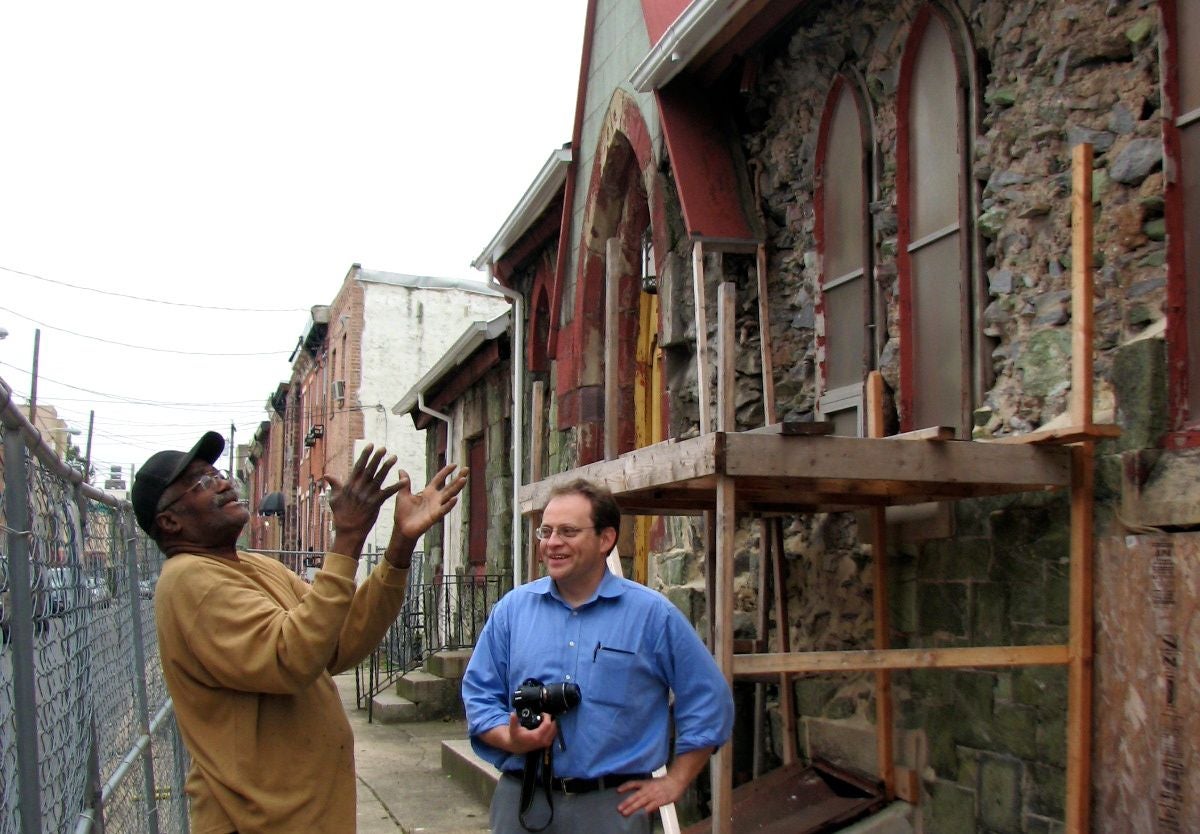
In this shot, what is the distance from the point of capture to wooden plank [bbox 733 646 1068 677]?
15.6ft

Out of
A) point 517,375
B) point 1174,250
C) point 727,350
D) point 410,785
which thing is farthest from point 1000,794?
point 517,375

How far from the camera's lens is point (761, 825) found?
5996 mm

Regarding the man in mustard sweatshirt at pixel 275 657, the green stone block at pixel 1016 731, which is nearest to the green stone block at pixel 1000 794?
the green stone block at pixel 1016 731

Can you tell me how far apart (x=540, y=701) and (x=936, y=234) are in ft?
12.1

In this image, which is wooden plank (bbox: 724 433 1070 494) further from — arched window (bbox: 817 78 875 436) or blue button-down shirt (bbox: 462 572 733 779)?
arched window (bbox: 817 78 875 436)

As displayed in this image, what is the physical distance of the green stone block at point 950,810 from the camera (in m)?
5.46

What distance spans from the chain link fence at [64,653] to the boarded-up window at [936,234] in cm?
367

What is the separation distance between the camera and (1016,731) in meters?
5.19

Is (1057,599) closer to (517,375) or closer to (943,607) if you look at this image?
(943,607)

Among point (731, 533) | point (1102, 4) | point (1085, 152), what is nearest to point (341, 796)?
point (731, 533)

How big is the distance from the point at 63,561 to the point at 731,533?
2.38m

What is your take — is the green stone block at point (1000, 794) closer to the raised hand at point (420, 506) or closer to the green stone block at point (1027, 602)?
the green stone block at point (1027, 602)

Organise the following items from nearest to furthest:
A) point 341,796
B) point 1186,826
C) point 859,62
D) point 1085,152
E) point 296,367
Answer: point 341,796 → point 1186,826 → point 1085,152 → point 859,62 → point 296,367

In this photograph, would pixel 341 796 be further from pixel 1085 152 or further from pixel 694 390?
pixel 694 390
